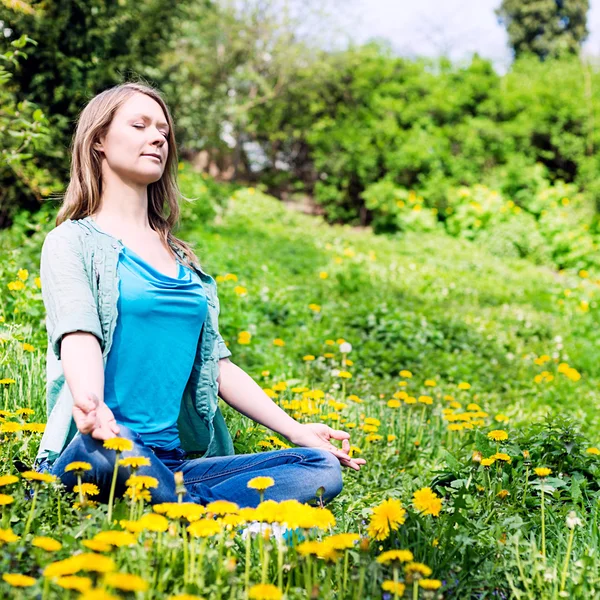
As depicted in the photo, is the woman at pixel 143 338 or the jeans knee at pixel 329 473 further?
the jeans knee at pixel 329 473

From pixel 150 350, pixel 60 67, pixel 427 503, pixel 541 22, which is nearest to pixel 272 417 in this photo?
pixel 150 350

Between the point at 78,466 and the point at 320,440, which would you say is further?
the point at 320,440

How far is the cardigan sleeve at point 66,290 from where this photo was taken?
189 centimetres

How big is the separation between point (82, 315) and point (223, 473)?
2.18ft

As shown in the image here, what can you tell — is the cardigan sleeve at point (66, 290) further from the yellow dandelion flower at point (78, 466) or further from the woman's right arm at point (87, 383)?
the yellow dandelion flower at point (78, 466)

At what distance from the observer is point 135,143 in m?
2.22

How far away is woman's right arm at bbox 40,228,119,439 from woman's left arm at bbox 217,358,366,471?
0.53m

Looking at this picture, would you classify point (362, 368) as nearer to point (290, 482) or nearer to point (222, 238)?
point (290, 482)

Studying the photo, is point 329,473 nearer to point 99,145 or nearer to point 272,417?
point 272,417

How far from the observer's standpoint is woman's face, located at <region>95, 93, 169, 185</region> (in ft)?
7.29

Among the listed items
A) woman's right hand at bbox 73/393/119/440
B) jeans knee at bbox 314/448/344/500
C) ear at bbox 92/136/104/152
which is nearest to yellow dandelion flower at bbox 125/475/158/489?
woman's right hand at bbox 73/393/119/440

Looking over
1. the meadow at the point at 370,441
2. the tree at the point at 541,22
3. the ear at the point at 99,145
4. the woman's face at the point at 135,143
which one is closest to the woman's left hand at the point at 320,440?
the meadow at the point at 370,441

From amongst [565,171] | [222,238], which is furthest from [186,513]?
[565,171]

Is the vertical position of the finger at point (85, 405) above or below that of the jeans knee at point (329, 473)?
above
